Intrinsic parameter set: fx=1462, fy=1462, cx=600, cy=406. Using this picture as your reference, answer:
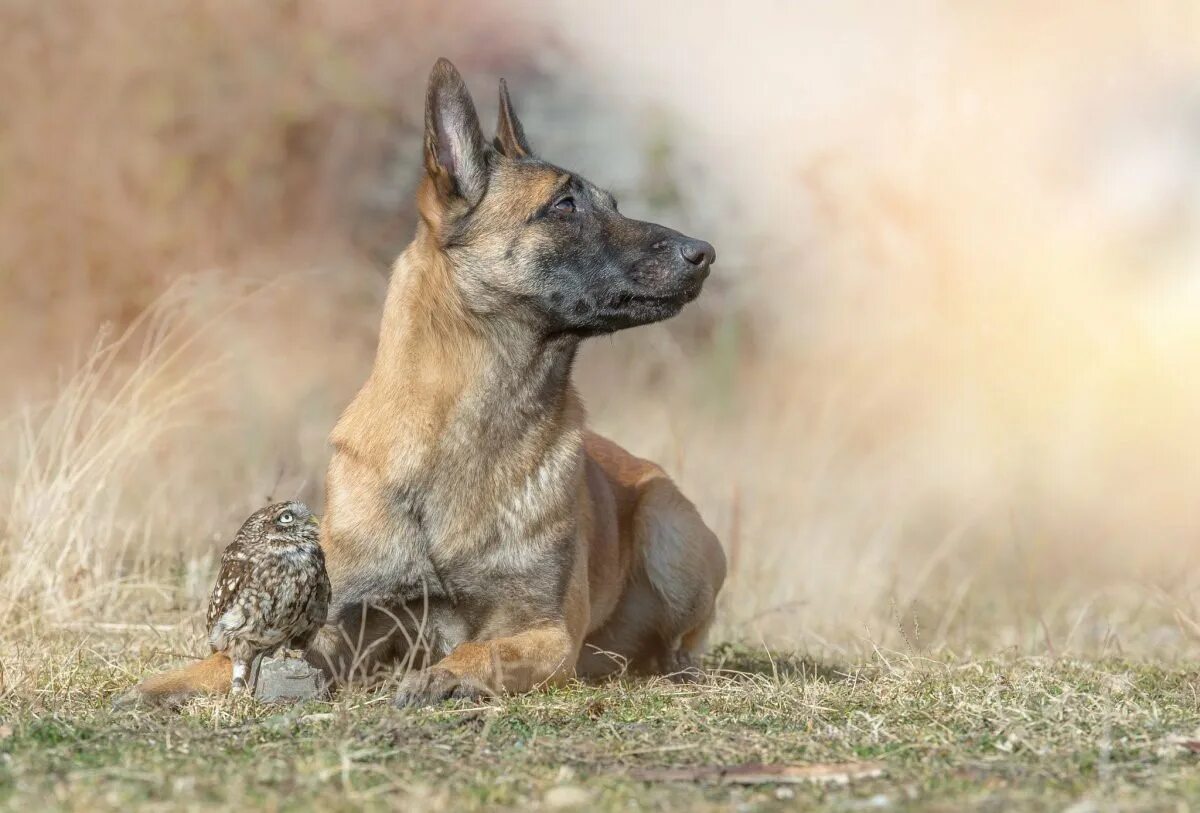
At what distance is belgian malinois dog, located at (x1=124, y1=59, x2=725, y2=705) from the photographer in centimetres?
507

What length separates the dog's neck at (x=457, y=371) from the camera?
17.0 feet

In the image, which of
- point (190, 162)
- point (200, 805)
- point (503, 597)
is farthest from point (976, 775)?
point (190, 162)

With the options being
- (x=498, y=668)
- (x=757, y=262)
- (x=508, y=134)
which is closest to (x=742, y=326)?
(x=757, y=262)

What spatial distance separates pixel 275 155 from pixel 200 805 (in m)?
8.98

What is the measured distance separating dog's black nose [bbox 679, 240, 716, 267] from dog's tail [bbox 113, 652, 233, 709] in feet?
6.93

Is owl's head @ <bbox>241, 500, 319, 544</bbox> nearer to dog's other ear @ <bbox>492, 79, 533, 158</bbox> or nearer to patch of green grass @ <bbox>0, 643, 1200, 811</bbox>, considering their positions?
patch of green grass @ <bbox>0, 643, 1200, 811</bbox>

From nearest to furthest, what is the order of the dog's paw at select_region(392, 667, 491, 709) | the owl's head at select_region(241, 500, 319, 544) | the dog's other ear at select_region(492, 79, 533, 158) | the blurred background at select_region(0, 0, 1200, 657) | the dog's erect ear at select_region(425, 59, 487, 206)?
the dog's paw at select_region(392, 667, 491, 709) → the owl's head at select_region(241, 500, 319, 544) → the dog's erect ear at select_region(425, 59, 487, 206) → the dog's other ear at select_region(492, 79, 533, 158) → the blurred background at select_region(0, 0, 1200, 657)

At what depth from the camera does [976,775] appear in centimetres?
331

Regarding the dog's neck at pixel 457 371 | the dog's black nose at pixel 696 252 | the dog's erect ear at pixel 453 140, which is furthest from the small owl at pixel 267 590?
the dog's black nose at pixel 696 252

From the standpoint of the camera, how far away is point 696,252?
528 cm

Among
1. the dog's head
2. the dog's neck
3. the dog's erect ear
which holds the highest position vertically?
the dog's erect ear

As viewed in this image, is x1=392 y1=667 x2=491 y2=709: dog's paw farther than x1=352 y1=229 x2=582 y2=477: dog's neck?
No

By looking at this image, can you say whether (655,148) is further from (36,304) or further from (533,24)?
(36,304)

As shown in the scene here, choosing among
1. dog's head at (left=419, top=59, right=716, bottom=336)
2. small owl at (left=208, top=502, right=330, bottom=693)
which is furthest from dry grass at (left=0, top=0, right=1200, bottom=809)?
dog's head at (left=419, top=59, right=716, bottom=336)
